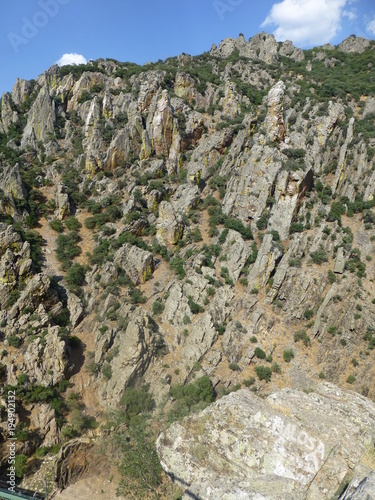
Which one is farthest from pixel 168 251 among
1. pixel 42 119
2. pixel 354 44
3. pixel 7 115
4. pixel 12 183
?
pixel 354 44

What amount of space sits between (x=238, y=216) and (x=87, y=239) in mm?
17777

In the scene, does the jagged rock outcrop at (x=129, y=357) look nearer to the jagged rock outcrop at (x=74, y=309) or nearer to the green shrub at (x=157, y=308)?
the green shrub at (x=157, y=308)

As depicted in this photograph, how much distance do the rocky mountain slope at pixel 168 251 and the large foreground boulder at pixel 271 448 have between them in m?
1.39

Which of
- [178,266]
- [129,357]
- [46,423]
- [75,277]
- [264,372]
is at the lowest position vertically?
[46,423]

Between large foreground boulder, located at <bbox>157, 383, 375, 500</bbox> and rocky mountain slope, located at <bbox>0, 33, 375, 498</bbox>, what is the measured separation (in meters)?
1.39

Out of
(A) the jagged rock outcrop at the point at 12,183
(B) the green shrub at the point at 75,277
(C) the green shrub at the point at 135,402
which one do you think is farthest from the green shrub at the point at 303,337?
(A) the jagged rock outcrop at the point at 12,183

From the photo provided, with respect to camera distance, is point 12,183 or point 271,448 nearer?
point 271,448

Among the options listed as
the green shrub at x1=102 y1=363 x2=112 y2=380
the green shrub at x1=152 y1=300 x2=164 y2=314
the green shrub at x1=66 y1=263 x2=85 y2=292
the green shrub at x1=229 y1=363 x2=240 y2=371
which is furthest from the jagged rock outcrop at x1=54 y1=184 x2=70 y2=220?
the green shrub at x1=229 y1=363 x2=240 y2=371

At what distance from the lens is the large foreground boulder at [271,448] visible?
8.16 metres

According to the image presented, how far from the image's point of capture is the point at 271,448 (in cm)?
905

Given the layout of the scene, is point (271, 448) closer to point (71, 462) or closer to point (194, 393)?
point (71, 462)

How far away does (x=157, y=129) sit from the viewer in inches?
1676

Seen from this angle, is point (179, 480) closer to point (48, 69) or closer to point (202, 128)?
point (202, 128)

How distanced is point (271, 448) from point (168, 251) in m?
25.2
